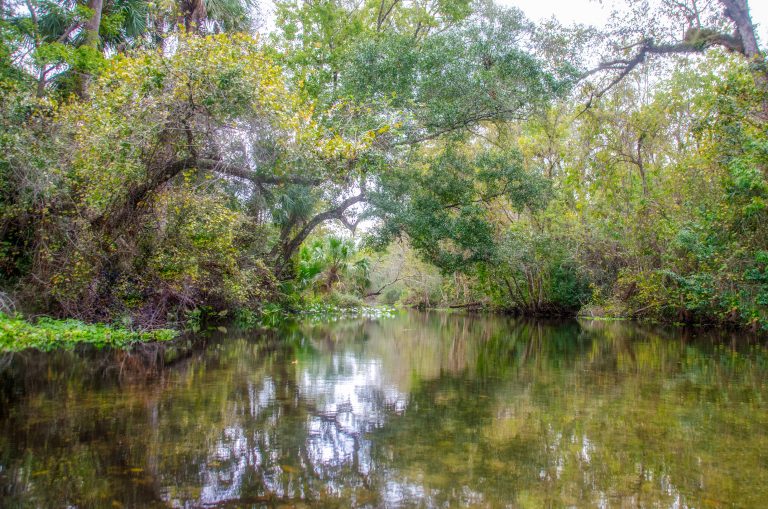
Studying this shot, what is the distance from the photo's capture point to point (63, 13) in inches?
555

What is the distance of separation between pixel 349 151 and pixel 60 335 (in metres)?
5.80

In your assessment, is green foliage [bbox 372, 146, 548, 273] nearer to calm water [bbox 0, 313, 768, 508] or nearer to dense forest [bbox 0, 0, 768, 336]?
dense forest [bbox 0, 0, 768, 336]

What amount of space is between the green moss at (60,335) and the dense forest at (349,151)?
551mm

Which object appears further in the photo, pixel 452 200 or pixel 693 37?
pixel 452 200

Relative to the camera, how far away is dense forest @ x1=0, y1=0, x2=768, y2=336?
8906mm

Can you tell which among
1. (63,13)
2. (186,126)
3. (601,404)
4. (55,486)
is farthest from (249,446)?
(63,13)

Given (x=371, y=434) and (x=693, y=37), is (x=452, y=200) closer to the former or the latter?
(x=693, y=37)

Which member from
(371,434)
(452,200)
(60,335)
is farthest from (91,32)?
(371,434)

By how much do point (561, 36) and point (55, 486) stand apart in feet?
44.6

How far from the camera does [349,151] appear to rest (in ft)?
30.9

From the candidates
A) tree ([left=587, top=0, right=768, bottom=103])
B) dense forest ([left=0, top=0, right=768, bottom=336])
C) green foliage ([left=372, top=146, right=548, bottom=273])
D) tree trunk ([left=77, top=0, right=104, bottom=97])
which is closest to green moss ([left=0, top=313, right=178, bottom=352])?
dense forest ([left=0, top=0, right=768, bottom=336])

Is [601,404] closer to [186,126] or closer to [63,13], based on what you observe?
[186,126]

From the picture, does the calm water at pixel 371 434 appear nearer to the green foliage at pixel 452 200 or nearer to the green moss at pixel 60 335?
the green moss at pixel 60 335

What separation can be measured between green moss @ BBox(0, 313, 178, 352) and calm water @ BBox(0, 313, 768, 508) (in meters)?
1.00
